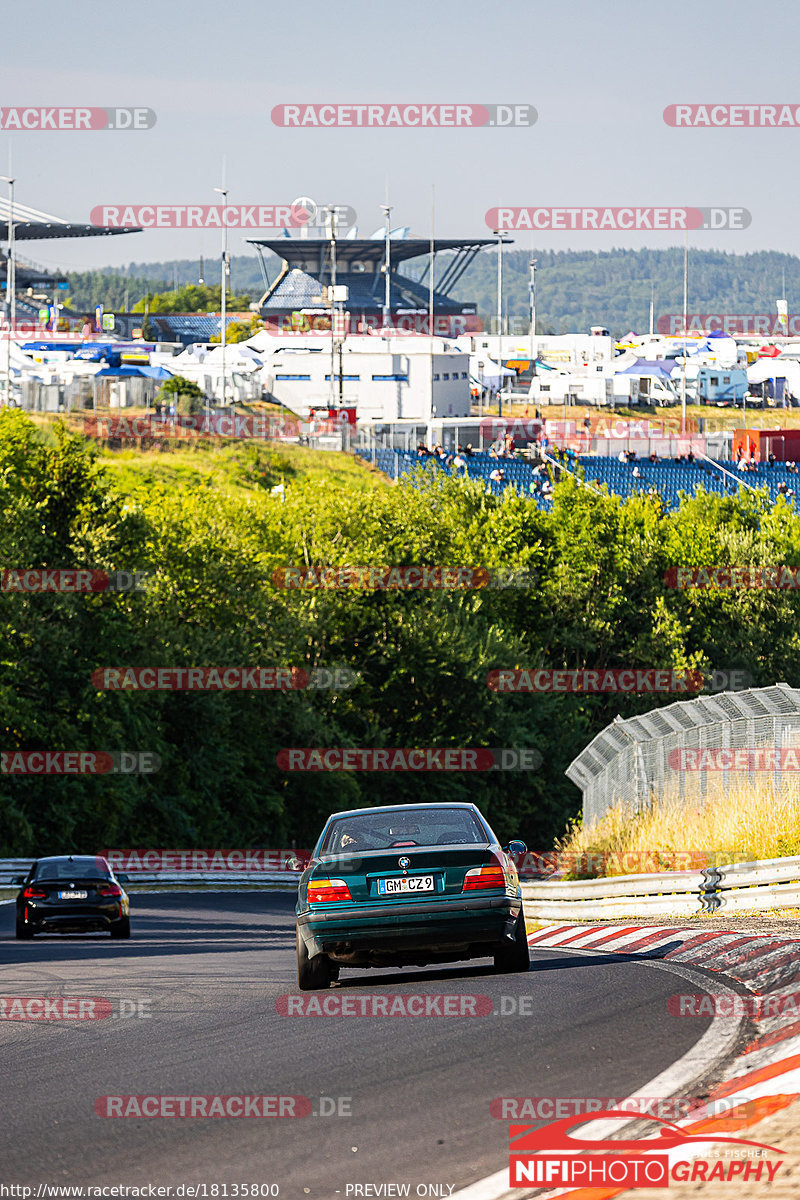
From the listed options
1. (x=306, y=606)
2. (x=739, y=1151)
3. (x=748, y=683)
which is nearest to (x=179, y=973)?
(x=739, y=1151)

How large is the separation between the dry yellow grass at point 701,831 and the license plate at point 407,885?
21.6 ft

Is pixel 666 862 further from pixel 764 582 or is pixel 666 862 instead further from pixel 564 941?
pixel 764 582

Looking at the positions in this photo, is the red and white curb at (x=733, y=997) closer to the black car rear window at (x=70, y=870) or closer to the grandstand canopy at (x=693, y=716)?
the grandstand canopy at (x=693, y=716)

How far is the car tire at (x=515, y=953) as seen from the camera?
→ 11707 mm

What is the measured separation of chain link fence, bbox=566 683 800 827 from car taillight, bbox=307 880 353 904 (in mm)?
7976

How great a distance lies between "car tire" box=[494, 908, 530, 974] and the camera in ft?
38.4

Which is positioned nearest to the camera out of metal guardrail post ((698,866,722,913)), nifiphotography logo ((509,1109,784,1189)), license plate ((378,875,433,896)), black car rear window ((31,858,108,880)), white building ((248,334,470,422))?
nifiphotography logo ((509,1109,784,1189))

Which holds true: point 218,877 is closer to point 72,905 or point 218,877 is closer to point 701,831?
point 72,905

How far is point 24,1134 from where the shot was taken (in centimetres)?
717

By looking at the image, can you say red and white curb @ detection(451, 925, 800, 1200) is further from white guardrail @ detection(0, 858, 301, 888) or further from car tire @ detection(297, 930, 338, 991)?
white guardrail @ detection(0, 858, 301, 888)

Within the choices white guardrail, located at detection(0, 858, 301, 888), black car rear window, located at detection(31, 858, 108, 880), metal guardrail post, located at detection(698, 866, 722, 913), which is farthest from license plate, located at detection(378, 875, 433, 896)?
white guardrail, located at detection(0, 858, 301, 888)

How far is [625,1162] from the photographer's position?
238 inches

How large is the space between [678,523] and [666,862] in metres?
52.0

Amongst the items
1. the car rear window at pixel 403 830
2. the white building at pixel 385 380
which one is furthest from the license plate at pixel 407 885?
the white building at pixel 385 380
